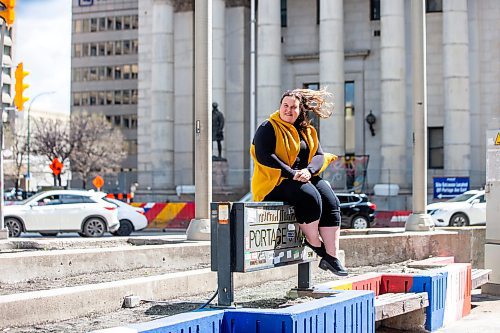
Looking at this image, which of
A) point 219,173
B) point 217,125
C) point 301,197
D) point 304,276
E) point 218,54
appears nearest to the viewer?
point 301,197

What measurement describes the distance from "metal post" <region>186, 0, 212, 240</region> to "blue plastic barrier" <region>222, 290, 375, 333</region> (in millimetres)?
6456

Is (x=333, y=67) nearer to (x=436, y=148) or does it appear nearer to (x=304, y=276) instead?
(x=436, y=148)

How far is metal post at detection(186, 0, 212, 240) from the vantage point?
13.3 metres

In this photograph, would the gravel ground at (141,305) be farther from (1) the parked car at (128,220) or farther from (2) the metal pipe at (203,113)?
(1) the parked car at (128,220)

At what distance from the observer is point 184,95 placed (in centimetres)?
4406

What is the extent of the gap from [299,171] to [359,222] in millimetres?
23443

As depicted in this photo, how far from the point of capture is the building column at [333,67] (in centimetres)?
3903

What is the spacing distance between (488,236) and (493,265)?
0.47 m

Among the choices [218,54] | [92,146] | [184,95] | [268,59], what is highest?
[218,54]

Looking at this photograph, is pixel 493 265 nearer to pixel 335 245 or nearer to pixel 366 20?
pixel 335 245

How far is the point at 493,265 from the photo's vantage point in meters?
13.2

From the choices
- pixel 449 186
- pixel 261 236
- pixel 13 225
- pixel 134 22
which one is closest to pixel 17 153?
pixel 134 22

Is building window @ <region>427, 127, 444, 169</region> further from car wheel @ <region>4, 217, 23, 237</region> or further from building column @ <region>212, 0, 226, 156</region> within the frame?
car wheel @ <region>4, 217, 23, 237</region>

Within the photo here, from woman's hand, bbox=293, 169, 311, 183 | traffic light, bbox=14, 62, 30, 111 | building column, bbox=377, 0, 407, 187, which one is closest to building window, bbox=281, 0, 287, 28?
building column, bbox=377, 0, 407, 187
